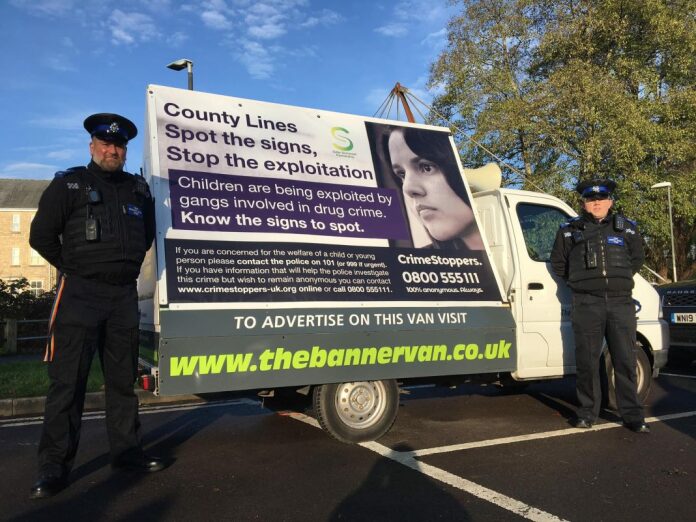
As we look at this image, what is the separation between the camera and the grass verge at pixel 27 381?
23.1ft

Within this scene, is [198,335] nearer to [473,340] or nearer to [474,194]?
[473,340]

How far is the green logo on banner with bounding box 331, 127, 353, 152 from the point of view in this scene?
4934mm

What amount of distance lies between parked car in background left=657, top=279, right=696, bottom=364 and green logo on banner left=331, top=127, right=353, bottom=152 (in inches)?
230

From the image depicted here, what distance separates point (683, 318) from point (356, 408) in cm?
605

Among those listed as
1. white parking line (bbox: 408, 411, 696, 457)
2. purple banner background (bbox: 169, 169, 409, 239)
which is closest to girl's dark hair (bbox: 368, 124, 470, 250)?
purple banner background (bbox: 169, 169, 409, 239)

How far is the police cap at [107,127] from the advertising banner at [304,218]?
0.35 m

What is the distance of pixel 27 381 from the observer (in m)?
7.79

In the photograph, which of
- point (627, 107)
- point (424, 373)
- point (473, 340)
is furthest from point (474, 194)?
point (627, 107)

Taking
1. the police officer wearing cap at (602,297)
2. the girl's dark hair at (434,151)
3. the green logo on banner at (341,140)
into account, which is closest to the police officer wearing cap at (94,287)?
the green logo on banner at (341,140)

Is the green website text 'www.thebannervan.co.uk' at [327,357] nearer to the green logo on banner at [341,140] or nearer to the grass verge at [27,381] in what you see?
the green logo on banner at [341,140]

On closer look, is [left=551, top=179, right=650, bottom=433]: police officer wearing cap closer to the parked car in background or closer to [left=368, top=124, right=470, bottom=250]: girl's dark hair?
[left=368, top=124, right=470, bottom=250]: girl's dark hair

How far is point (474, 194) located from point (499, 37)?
16.8 metres

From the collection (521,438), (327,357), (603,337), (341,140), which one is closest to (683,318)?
(603,337)

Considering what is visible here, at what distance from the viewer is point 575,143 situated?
59.0 feet
